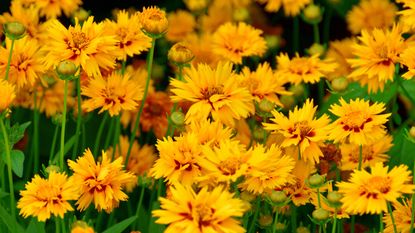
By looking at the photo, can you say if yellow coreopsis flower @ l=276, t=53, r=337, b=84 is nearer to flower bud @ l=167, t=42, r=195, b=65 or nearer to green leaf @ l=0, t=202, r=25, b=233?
flower bud @ l=167, t=42, r=195, b=65

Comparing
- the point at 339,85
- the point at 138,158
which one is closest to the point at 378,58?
the point at 339,85

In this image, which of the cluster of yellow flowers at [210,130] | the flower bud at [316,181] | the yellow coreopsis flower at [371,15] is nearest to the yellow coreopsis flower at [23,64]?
the cluster of yellow flowers at [210,130]

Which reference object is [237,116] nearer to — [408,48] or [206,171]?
[206,171]

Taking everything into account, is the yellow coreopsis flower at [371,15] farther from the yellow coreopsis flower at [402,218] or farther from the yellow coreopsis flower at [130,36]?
the yellow coreopsis flower at [402,218]

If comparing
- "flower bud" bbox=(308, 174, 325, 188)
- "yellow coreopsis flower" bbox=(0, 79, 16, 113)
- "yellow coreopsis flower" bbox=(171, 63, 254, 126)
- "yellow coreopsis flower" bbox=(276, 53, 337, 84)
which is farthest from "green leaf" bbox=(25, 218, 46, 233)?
"yellow coreopsis flower" bbox=(276, 53, 337, 84)

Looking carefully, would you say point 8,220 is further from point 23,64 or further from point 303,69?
point 303,69

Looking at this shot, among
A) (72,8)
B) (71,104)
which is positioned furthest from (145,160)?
(72,8)
